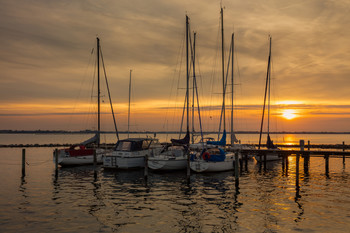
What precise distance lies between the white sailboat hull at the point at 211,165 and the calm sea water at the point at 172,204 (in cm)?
121

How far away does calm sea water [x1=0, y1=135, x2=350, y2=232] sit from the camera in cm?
1551

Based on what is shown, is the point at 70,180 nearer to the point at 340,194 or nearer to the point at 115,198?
the point at 115,198

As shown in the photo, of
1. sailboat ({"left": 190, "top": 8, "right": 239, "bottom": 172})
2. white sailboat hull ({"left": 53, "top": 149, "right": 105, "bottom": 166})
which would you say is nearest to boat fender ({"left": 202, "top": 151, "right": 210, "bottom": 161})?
sailboat ({"left": 190, "top": 8, "right": 239, "bottom": 172})

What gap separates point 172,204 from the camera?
64.7 ft

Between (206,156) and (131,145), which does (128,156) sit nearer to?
(131,145)

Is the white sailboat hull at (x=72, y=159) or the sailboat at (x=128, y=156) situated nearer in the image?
the sailboat at (x=128, y=156)

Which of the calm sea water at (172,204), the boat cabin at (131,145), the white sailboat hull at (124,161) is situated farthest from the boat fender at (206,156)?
the boat cabin at (131,145)

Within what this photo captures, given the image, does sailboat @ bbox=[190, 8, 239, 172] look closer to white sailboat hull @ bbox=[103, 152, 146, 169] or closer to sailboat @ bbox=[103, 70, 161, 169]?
sailboat @ bbox=[103, 70, 161, 169]

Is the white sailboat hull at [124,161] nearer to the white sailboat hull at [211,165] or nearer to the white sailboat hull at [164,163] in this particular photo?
the white sailboat hull at [164,163]

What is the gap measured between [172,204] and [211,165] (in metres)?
12.7

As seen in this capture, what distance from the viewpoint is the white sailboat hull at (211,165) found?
31141 millimetres

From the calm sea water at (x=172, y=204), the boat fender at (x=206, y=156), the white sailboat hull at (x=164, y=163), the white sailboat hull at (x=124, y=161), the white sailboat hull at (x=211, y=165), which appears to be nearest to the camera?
the calm sea water at (x=172, y=204)

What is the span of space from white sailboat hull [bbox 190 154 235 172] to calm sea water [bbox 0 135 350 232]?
3.97 ft

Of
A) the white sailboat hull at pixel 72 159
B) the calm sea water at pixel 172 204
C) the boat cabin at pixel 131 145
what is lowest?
the calm sea water at pixel 172 204
